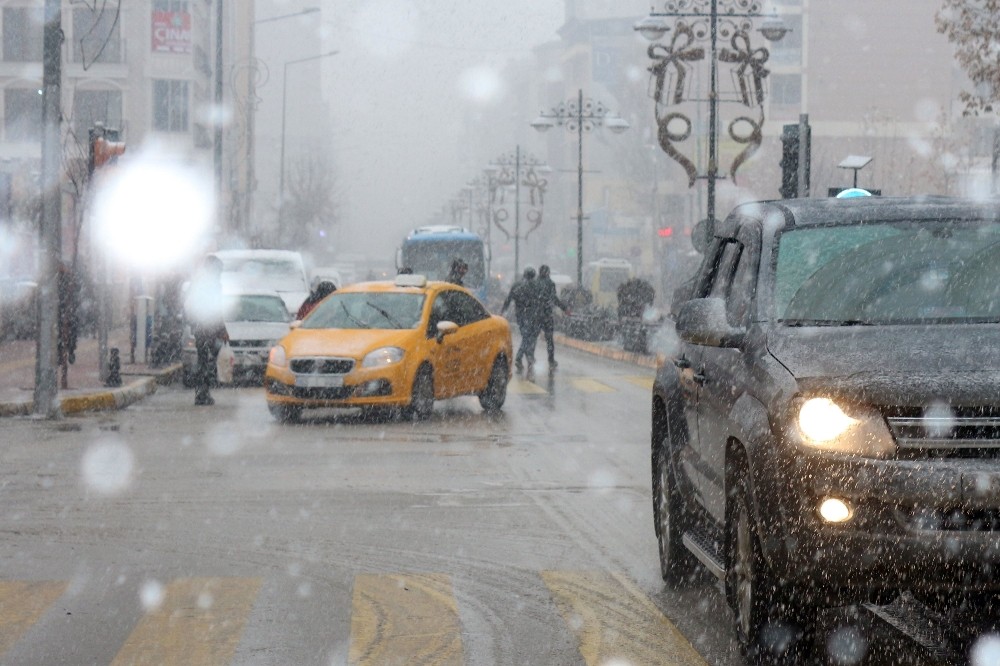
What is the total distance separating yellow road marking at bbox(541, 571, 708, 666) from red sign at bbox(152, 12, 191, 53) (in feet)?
213

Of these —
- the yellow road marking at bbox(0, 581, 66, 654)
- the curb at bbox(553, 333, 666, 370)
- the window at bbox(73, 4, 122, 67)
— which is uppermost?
the window at bbox(73, 4, 122, 67)

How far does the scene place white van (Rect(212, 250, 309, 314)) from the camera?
3281cm

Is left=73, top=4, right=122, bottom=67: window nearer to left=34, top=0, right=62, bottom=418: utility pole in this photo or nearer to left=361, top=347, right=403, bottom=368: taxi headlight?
left=34, top=0, right=62, bottom=418: utility pole

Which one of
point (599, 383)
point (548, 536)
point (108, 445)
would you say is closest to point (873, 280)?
point (548, 536)

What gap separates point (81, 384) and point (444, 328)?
244 inches

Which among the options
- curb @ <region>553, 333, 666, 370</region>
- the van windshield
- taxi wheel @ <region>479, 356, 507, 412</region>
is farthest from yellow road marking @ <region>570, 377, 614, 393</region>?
the van windshield

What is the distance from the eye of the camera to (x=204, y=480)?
497 inches

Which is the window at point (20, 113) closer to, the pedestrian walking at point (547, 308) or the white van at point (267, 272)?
the white van at point (267, 272)

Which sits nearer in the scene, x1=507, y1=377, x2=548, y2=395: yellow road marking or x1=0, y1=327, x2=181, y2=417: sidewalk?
x1=0, y1=327, x2=181, y2=417: sidewalk

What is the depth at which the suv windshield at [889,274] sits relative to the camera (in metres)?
6.44

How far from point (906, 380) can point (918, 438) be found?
0.22 metres

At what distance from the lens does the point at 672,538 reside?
800cm

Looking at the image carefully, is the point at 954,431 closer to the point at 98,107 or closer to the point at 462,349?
the point at 462,349

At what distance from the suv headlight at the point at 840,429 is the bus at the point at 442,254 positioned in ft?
149
